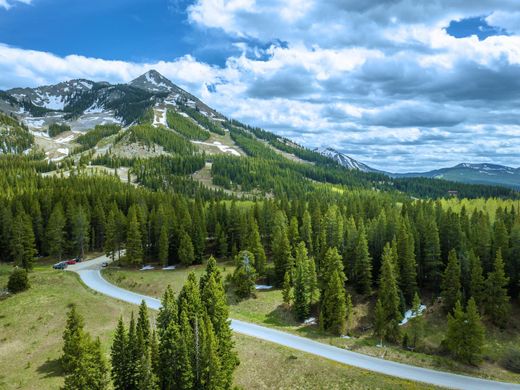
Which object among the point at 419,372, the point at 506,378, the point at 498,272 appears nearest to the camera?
the point at 419,372

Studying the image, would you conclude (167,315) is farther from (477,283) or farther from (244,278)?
(477,283)

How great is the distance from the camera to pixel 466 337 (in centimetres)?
5075

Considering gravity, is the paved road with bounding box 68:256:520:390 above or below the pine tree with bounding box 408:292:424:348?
above

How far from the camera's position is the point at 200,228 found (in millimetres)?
95250

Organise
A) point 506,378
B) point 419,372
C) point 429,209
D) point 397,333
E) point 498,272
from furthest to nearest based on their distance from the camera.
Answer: point 429,209, point 498,272, point 397,333, point 506,378, point 419,372

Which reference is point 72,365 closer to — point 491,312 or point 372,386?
point 372,386

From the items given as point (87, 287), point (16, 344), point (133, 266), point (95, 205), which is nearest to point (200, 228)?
point (133, 266)

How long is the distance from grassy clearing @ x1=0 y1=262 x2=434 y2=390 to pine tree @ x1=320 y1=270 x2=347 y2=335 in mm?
15179

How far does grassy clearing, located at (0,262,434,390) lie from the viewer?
38.4m

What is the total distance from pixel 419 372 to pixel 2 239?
4006 inches

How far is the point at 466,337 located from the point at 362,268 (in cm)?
2618

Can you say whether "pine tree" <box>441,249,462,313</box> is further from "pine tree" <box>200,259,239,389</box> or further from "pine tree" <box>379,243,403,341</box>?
"pine tree" <box>200,259,239,389</box>

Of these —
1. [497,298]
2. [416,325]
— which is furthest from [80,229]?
[497,298]

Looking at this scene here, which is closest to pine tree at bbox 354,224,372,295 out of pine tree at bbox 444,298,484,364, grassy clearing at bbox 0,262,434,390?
pine tree at bbox 444,298,484,364
